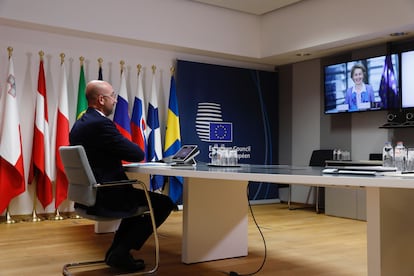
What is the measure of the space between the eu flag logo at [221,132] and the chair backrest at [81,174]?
3838mm

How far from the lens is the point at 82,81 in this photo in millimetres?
5316

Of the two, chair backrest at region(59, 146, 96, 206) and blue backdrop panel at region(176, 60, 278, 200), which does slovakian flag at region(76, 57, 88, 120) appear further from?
chair backrest at region(59, 146, 96, 206)

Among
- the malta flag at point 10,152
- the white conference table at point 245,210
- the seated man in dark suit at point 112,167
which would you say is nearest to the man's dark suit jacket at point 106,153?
the seated man in dark suit at point 112,167

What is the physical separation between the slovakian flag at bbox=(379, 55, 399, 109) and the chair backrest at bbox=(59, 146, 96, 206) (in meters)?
3.95

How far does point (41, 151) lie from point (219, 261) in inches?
108

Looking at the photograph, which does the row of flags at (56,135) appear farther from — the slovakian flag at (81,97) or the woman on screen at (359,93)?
the woman on screen at (359,93)

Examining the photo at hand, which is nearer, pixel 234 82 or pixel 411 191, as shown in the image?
pixel 411 191

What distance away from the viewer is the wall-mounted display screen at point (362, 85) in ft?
17.1

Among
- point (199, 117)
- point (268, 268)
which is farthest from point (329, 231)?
point (199, 117)

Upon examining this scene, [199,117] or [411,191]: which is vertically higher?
[199,117]

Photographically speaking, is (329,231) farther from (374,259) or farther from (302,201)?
(374,259)

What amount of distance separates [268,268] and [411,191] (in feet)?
4.17

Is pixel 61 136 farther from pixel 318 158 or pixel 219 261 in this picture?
pixel 318 158

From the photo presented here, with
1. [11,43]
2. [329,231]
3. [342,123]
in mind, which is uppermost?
[11,43]
